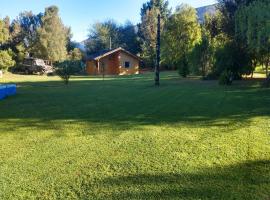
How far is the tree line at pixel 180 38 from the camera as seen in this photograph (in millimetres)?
15852

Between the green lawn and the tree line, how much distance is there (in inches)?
278

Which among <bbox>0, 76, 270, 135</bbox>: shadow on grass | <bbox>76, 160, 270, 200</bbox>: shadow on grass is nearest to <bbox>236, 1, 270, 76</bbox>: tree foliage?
<bbox>0, 76, 270, 135</bbox>: shadow on grass

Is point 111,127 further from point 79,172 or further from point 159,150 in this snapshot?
point 79,172

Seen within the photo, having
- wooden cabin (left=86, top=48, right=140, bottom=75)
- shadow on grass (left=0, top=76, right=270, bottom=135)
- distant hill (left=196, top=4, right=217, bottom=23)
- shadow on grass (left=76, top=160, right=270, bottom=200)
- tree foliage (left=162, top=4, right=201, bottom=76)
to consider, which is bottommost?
shadow on grass (left=76, top=160, right=270, bottom=200)

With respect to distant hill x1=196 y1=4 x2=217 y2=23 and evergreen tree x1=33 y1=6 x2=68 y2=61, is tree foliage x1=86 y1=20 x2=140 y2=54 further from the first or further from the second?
distant hill x1=196 y1=4 x2=217 y2=23

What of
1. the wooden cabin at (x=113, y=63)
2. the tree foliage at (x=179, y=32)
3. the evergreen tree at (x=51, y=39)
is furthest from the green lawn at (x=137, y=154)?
the evergreen tree at (x=51, y=39)

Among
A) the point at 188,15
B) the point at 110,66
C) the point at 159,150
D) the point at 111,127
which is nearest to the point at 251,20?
the point at 111,127

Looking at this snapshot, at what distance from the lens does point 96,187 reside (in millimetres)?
3998

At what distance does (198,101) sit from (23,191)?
804 cm

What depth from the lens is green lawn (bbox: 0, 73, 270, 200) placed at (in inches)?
155

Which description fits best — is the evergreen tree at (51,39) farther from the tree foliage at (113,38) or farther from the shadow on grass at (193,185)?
the shadow on grass at (193,185)

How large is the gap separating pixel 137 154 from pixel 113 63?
38.0 metres

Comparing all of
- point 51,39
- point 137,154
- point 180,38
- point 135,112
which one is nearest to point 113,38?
point 51,39

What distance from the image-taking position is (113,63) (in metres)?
42.7
